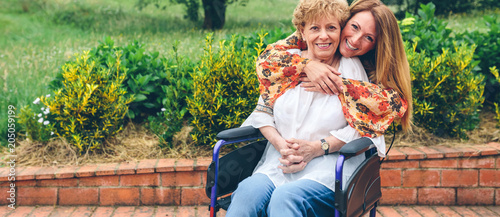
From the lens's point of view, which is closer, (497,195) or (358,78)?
(358,78)

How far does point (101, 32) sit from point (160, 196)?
6755 millimetres

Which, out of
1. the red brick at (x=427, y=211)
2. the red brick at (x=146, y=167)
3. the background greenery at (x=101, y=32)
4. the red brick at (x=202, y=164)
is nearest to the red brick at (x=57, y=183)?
the red brick at (x=146, y=167)

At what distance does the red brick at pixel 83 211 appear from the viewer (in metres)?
3.19

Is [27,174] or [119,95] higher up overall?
[119,95]

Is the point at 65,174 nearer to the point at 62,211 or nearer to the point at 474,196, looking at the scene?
the point at 62,211

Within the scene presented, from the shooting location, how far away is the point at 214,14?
10.9 meters

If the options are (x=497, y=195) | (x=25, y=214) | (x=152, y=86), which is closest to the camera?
(x=25, y=214)

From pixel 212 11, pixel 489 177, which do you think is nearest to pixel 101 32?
pixel 212 11

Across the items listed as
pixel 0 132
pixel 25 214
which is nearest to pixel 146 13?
pixel 0 132

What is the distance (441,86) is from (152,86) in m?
2.37

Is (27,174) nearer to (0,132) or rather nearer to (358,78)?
(0,132)

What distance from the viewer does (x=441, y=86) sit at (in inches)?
137

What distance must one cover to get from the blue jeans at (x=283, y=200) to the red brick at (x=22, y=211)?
188 centimetres

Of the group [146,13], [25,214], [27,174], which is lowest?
[25,214]
